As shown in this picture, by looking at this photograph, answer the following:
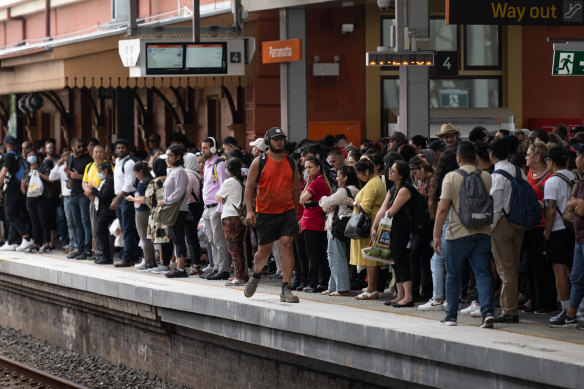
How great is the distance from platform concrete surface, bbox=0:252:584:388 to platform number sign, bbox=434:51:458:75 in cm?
605

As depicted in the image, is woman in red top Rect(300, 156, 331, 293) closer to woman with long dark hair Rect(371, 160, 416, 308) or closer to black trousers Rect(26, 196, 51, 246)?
woman with long dark hair Rect(371, 160, 416, 308)

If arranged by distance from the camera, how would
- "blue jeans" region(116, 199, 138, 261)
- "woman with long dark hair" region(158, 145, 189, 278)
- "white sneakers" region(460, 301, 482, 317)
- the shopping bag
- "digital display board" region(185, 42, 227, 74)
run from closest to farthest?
"white sneakers" region(460, 301, 482, 317)
the shopping bag
"woman with long dark hair" region(158, 145, 189, 278)
"blue jeans" region(116, 199, 138, 261)
"digital display board" region(185, 42, 227, 74)

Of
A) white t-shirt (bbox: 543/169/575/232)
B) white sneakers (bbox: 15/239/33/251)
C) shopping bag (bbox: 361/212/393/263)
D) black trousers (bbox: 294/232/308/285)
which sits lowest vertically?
white sneakers (bbox: 15/239/33/251)

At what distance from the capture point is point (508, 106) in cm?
2369

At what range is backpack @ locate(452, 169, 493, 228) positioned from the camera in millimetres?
10586

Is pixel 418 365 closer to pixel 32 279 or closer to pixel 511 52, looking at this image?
pixel 32 279

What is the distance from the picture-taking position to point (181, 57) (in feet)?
62.2

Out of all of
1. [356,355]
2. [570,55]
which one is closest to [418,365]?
[356,355]

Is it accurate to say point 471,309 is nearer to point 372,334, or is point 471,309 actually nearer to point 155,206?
point 372,334

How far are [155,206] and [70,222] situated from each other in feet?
12.1

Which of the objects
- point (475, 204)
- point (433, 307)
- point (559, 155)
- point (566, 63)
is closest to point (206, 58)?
point (566, 63)

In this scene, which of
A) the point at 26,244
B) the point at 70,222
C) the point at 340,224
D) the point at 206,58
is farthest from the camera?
the point at 26,244

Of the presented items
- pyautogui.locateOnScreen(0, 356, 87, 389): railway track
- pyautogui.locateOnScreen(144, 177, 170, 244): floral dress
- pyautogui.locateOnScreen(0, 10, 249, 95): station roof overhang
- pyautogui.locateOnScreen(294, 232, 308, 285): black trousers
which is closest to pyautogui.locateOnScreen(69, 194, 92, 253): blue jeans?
pyautogui.locateOnScreen(144, 177, 170, 244): floral dress

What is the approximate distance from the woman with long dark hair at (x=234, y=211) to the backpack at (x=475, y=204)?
4729mm
